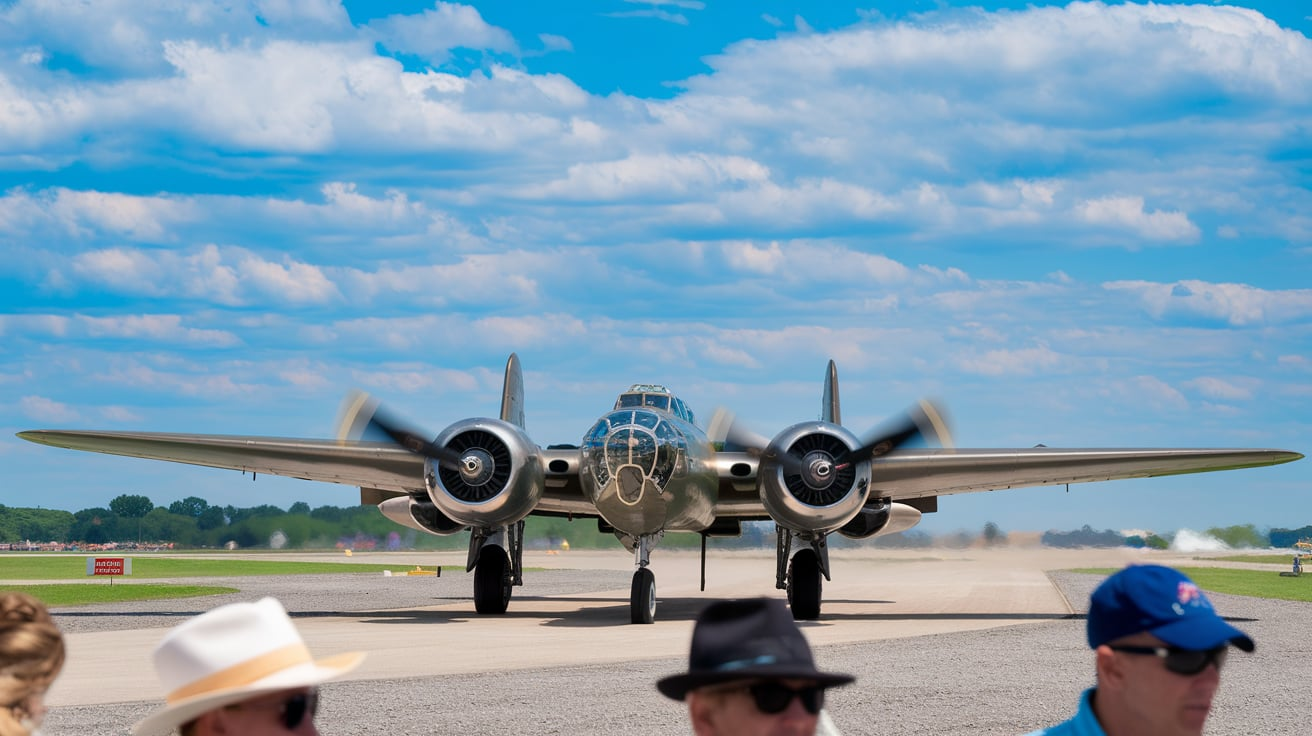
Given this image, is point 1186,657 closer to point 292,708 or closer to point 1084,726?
point 1084,726

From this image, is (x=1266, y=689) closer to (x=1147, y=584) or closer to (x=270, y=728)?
(x=1147, y=584)

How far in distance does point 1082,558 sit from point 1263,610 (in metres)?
9.34

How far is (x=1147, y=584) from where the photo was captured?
331 cm

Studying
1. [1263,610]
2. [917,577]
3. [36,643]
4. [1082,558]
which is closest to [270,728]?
[36,643]

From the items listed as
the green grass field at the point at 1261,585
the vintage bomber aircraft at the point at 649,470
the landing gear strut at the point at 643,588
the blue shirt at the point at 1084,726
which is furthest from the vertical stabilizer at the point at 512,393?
the blue shirt at the point at 1084,726

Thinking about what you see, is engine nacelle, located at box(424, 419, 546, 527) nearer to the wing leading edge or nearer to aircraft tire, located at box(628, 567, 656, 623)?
the wing leading edge

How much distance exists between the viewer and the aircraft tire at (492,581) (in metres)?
25.7

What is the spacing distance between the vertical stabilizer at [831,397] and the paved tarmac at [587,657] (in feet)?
14.7

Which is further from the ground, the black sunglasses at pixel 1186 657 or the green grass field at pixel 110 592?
the black sunglasses at pixel 1186 657

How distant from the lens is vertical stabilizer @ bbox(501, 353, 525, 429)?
31047mm

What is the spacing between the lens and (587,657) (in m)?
17.3

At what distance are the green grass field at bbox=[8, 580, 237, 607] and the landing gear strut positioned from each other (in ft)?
43.9

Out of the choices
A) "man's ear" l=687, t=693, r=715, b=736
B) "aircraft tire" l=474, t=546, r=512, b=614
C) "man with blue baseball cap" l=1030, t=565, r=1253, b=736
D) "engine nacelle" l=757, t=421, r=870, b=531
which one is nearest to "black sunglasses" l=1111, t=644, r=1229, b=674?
"man with blue baseball cap" l=1030, t=565, r=1253, b=736

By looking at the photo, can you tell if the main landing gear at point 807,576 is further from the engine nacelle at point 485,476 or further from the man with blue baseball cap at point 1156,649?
the man with blue baseball cap at point 1156,649
